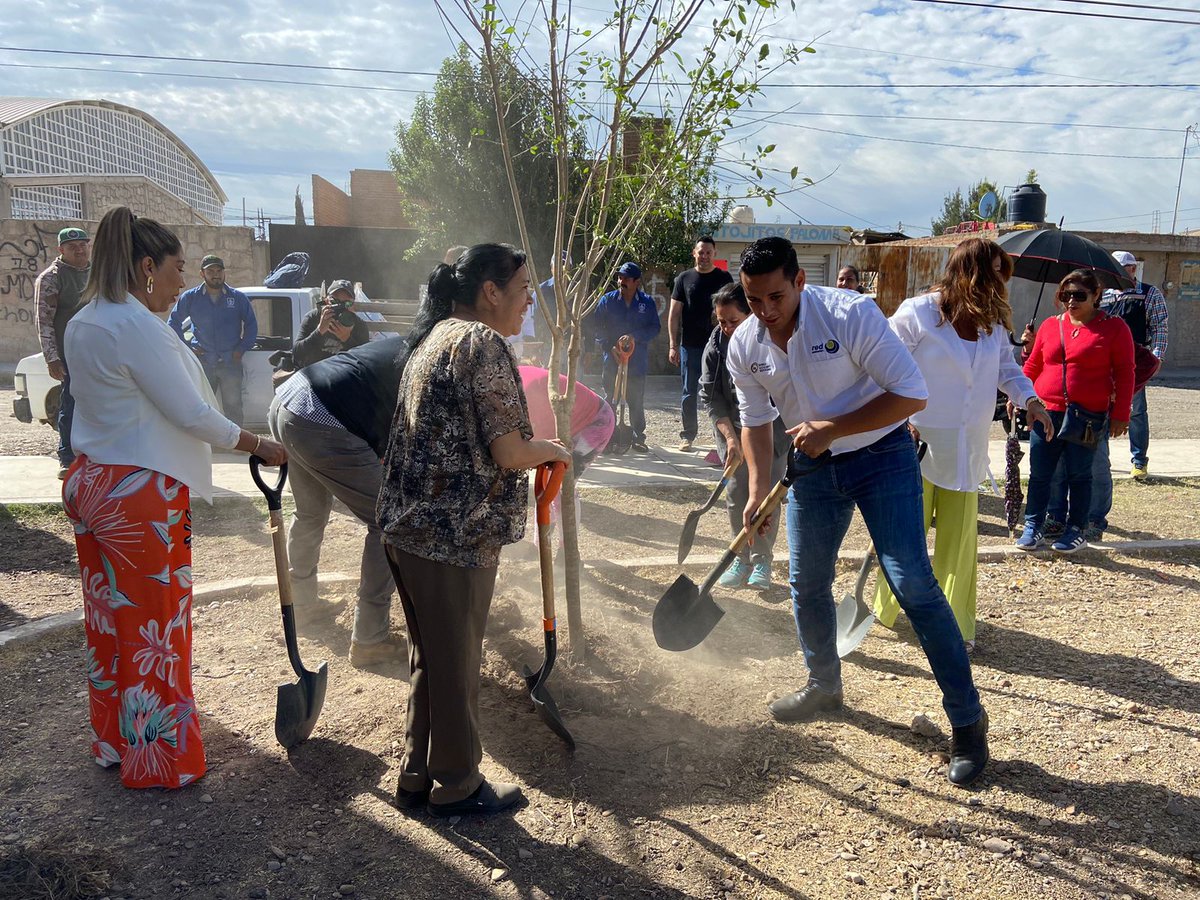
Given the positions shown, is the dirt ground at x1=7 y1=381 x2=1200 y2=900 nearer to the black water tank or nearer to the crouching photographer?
the crouching photographer

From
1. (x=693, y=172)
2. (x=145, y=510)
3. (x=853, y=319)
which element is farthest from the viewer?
(x=693, y=172)

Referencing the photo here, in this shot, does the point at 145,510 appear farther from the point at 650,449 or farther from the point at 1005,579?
the point at 650,449

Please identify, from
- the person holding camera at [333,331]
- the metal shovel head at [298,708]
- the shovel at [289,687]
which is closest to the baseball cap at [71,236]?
the person holding camera at [333,331]

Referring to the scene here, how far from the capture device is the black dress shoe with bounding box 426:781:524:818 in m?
2.83

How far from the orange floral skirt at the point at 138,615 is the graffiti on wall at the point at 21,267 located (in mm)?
16081

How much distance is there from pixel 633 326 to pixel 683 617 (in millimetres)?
6201

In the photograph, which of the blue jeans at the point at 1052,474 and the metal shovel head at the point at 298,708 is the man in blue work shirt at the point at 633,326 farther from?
the metal shovel head at the point at 298,708

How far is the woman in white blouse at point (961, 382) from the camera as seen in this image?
384cm

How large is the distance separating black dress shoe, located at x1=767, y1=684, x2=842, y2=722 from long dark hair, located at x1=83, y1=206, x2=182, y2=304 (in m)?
2.81

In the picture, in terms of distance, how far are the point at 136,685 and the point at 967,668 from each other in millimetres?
2852

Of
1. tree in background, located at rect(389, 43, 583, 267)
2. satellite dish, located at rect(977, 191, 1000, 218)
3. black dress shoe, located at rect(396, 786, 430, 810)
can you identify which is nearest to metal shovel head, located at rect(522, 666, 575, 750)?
black dress shoe, located at rect(396, 786, 430, 810)

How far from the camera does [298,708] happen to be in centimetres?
322

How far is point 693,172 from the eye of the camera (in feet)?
12.4

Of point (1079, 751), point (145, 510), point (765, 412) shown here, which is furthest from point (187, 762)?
point (1079, 751)
